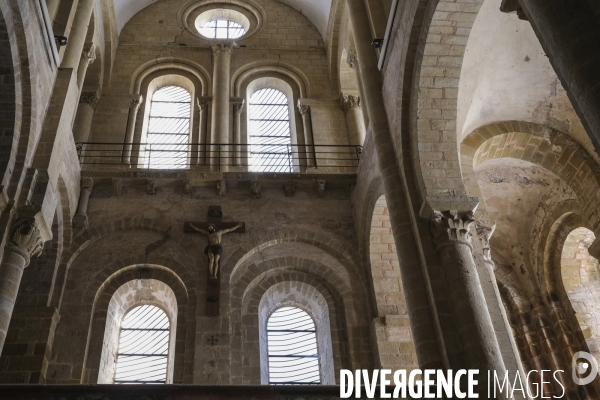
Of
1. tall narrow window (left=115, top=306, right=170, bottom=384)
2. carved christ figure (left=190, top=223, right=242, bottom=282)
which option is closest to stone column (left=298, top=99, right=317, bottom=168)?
carved christ figure (left=190, top=223, right=242, bottom=282)

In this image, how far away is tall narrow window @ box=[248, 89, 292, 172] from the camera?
13.8m

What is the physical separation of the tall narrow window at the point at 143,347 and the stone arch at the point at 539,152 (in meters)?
6.20

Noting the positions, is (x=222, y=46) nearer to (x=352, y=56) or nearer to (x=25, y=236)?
(x=352, y=56)

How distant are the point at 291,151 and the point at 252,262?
3.77 meters

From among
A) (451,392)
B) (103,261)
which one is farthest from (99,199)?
(451,392)

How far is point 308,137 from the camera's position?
14.1 metres

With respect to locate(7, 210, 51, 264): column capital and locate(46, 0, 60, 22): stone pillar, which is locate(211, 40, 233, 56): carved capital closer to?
locate(46, 0, 60, 22): stone pillar

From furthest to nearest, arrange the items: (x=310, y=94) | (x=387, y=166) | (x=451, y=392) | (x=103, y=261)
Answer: (x=310, y=94), (x=103, y=261), (x=387, y=166), (x=451, y=392)

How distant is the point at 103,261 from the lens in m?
10.9

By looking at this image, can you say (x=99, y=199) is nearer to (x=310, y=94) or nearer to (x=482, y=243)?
(x=310, y=94)

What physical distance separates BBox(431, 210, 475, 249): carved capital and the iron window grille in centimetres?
1062

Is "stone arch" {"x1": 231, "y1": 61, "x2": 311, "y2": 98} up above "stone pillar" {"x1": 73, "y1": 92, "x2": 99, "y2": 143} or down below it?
above

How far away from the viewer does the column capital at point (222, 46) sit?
15281 millimetres

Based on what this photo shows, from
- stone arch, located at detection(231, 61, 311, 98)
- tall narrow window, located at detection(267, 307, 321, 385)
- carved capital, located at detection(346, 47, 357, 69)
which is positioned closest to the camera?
tall narrow window, located at detection(267, 307, 321, 385)
